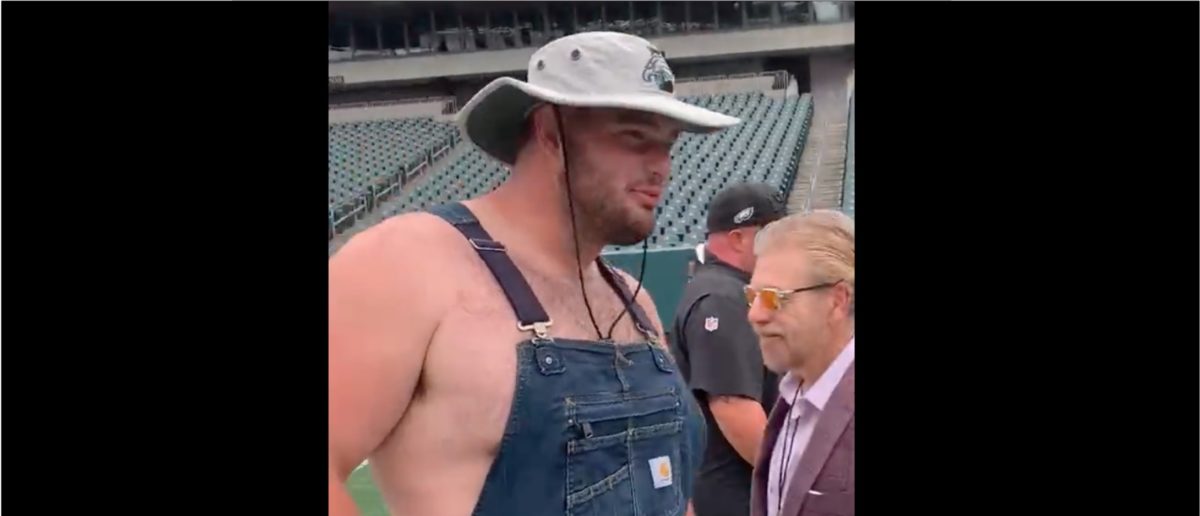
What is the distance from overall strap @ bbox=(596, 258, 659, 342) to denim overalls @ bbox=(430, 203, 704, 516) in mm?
46

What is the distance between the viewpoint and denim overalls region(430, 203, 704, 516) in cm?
126

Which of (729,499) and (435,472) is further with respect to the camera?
(729,499)

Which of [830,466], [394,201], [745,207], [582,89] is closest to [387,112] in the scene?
[394,201]

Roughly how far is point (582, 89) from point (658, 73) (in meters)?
0.12

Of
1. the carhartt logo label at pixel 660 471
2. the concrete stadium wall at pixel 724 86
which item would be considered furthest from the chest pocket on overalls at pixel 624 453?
the concrete stadium wall at pixel 724 86

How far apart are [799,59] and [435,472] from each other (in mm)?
902

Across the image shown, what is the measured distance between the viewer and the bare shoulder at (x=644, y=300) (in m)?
1.46

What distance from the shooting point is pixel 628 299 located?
4.79 feet
